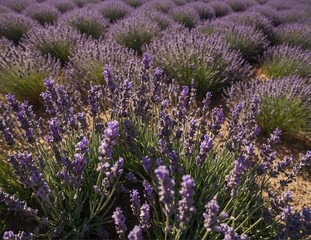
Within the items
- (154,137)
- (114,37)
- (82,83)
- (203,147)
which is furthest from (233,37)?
(203,147)

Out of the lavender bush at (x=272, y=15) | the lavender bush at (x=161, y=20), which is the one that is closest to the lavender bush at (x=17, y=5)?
the lavender bush at (x=161, y=20)

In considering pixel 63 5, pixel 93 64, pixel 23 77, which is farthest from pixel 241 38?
pixel 63 5

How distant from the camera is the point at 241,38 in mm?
5043

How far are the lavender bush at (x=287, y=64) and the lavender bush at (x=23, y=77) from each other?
3.26 meters

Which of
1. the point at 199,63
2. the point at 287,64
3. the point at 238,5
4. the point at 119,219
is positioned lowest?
the point at 119,219

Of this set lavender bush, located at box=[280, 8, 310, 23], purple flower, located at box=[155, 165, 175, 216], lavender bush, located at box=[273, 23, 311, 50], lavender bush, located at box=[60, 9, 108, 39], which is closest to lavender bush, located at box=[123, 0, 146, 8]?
lavender bush, located at box=[60, 9, 108, 39]

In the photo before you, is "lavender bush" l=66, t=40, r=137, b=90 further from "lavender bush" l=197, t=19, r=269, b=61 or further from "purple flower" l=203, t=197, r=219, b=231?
"purple flower" l=203, t=197, r=219, b=231

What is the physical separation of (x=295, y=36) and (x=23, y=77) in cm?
510

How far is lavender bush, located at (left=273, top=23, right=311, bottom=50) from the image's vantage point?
5.63 metres

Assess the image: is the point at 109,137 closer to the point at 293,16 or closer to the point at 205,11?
the point at 205,11

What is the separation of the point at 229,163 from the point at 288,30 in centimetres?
475

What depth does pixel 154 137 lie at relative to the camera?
2.35m

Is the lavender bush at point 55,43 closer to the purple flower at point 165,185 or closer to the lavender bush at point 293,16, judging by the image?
the purple flower at point 165,185

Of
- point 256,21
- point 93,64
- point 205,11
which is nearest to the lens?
point 93,64
